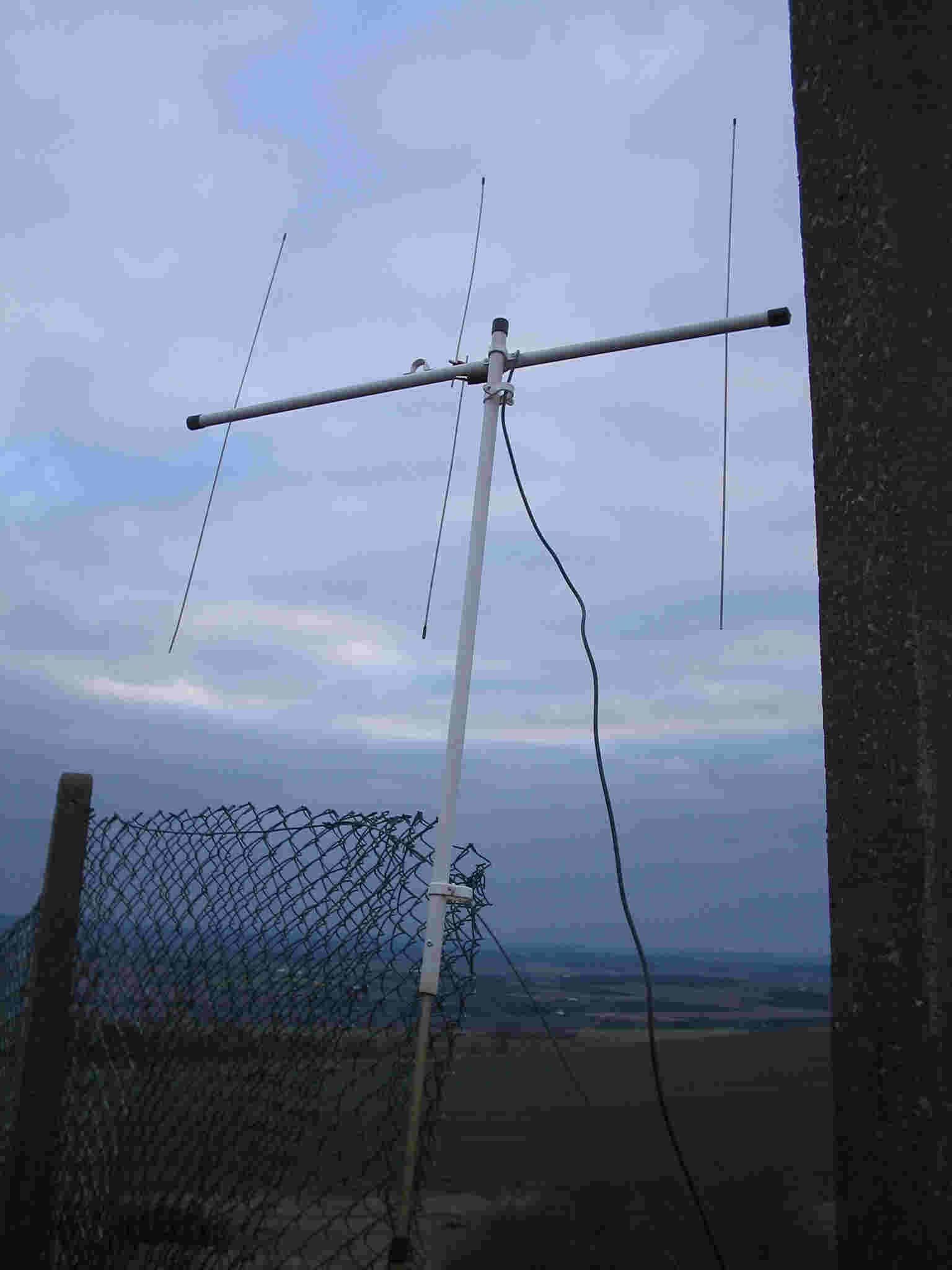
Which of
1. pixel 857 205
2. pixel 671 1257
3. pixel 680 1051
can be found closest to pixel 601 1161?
pixel 671 1257

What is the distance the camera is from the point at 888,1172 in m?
1.63

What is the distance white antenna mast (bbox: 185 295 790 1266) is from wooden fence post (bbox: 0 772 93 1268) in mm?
1341

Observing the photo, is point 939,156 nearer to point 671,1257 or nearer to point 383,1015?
point 383,1015

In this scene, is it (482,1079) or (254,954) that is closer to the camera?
(254,954)

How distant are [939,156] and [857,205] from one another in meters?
0.16

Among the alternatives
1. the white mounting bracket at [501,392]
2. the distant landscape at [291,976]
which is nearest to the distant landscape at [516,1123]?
the distant landscape at [291,976]

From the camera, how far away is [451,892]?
254 cm

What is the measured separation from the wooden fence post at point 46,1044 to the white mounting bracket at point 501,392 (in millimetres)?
1842

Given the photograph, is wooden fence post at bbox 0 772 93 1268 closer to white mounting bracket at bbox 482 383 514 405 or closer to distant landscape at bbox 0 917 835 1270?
distant landscape at bbox 0 917 835 1270

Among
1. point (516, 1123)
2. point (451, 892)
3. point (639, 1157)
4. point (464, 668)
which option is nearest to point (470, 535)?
point (464, 668)

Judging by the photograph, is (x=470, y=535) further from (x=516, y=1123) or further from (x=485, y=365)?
(x=516, y=1123)

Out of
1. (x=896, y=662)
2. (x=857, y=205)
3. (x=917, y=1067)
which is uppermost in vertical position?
(x=857, y=205)

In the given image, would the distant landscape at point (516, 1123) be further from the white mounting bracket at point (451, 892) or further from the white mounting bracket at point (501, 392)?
the white mounting bracket at point (501, 392)

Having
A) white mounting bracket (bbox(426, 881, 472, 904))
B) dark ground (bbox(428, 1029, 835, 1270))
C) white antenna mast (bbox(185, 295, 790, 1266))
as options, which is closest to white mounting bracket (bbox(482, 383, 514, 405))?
white antenna mast (bbox(185, 295, 790, 1266))
